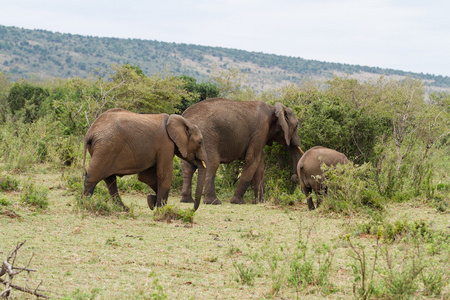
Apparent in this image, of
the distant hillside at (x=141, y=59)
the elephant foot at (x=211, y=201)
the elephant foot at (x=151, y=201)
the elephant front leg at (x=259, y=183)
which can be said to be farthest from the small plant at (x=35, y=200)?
the distant hillside at (x=141, y=59)

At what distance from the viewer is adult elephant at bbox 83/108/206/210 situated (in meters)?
9.98

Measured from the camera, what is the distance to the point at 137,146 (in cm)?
1027

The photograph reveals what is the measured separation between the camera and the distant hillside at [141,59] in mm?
100062

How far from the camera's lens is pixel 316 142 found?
581 inches

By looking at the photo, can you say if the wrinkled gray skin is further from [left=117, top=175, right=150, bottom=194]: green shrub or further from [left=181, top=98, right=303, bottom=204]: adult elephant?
[left=117, top=175, right=150, bottom=194]: green shrub

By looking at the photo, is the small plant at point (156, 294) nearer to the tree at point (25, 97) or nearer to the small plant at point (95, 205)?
the small plant at point (95, 205)

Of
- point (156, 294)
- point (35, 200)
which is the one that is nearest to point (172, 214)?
point (35, 200)

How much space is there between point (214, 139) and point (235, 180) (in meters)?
2.70

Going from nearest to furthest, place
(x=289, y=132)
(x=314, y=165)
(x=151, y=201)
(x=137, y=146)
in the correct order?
(x=137, y=146)
(x=151, y=201)
(x=314, y=165)
(x=289, y=132)

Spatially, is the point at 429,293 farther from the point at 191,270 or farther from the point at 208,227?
the point at 208,227

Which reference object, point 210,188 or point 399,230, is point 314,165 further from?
point 399,230

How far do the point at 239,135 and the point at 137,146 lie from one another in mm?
4084

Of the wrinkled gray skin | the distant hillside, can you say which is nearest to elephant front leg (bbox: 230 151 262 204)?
the wrinkled gray skin

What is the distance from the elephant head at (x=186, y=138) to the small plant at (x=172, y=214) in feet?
4.85
